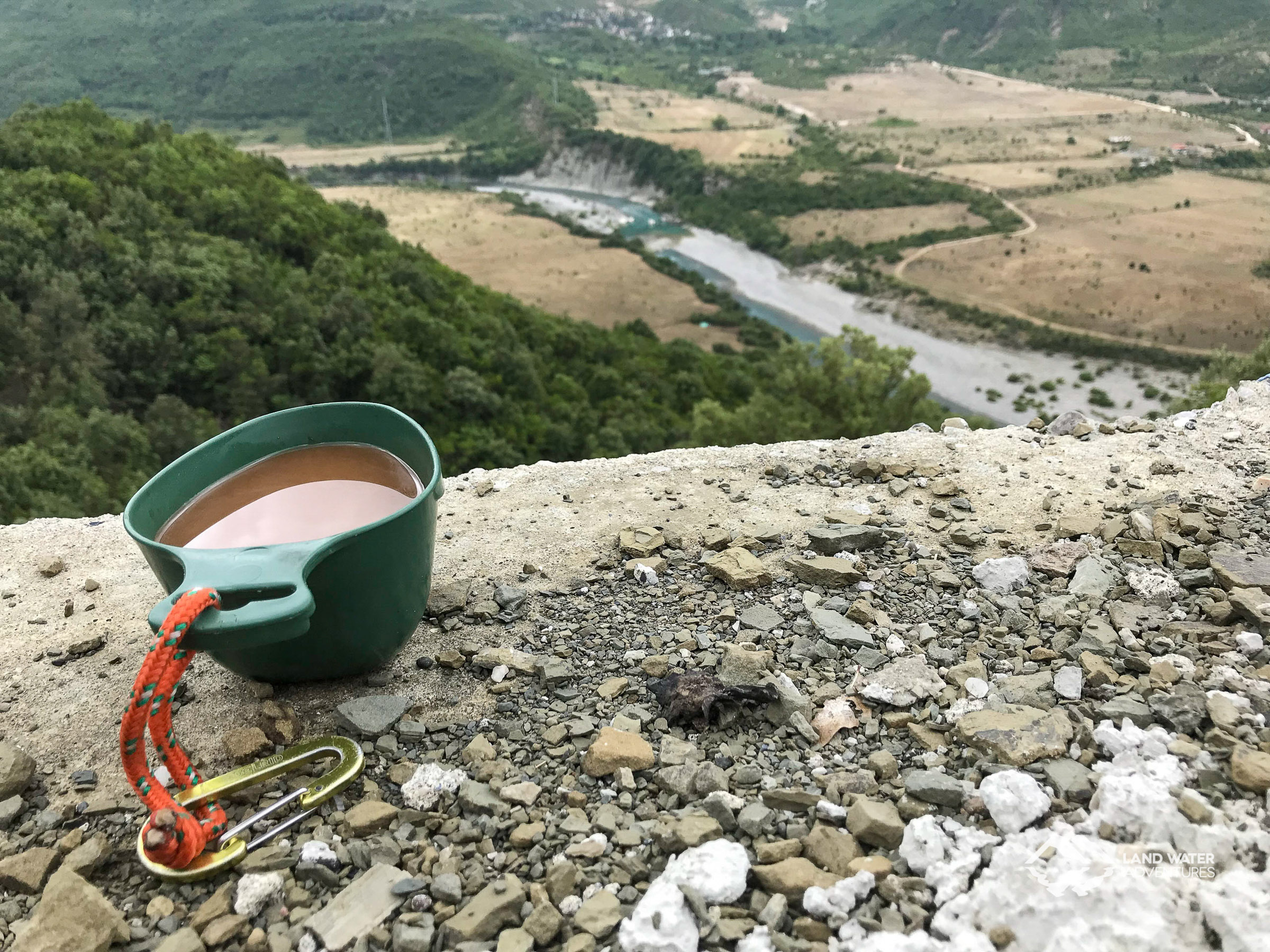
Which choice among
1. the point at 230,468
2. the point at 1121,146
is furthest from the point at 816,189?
the point at 230,468

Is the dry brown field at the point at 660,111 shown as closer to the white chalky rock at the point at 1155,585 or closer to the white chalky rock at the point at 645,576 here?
the white chalky rock at the point at 645,576

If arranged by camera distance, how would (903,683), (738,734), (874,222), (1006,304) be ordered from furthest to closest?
(874,222), (1006,304), (903,683), (738,734)

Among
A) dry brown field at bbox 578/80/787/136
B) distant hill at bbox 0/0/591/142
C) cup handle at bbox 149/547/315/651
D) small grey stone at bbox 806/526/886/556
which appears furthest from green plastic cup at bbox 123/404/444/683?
distant hill at bbox 0/0/591/142

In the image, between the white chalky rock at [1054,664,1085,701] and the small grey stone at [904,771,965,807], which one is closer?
the small grey stone at [904,771,965,807]

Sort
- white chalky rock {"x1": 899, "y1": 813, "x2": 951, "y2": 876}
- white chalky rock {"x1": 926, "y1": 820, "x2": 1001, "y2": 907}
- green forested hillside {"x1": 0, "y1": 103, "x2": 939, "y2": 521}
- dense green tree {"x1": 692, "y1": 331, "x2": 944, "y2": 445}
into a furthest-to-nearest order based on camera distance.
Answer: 1. dense green tree {"x1": 692, "y1": 331, "x2": 944, "y2": 445}
2. green forested hillside {"x1": 0, "y1": 103, "x2": 939, "y2": 521}
3. white chalky rock {"x1": 899, "y1": 813, "x2": 951, "y2": 876}
4. white chalky rock {"x1": 926, "y1": 820, "x2": 1001, "y2": 907}

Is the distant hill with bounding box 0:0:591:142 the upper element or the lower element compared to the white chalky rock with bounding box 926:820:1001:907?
lower

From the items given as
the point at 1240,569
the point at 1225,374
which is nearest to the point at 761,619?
the point at 1240,569

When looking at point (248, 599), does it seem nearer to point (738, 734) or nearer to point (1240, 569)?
point (738, 734)

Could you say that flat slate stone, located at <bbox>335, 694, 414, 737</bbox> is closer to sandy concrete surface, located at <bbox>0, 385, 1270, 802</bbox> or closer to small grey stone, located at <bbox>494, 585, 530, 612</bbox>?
sandy concrete surface, located at <bbox>0, 385, 1270, 802</bbox>
